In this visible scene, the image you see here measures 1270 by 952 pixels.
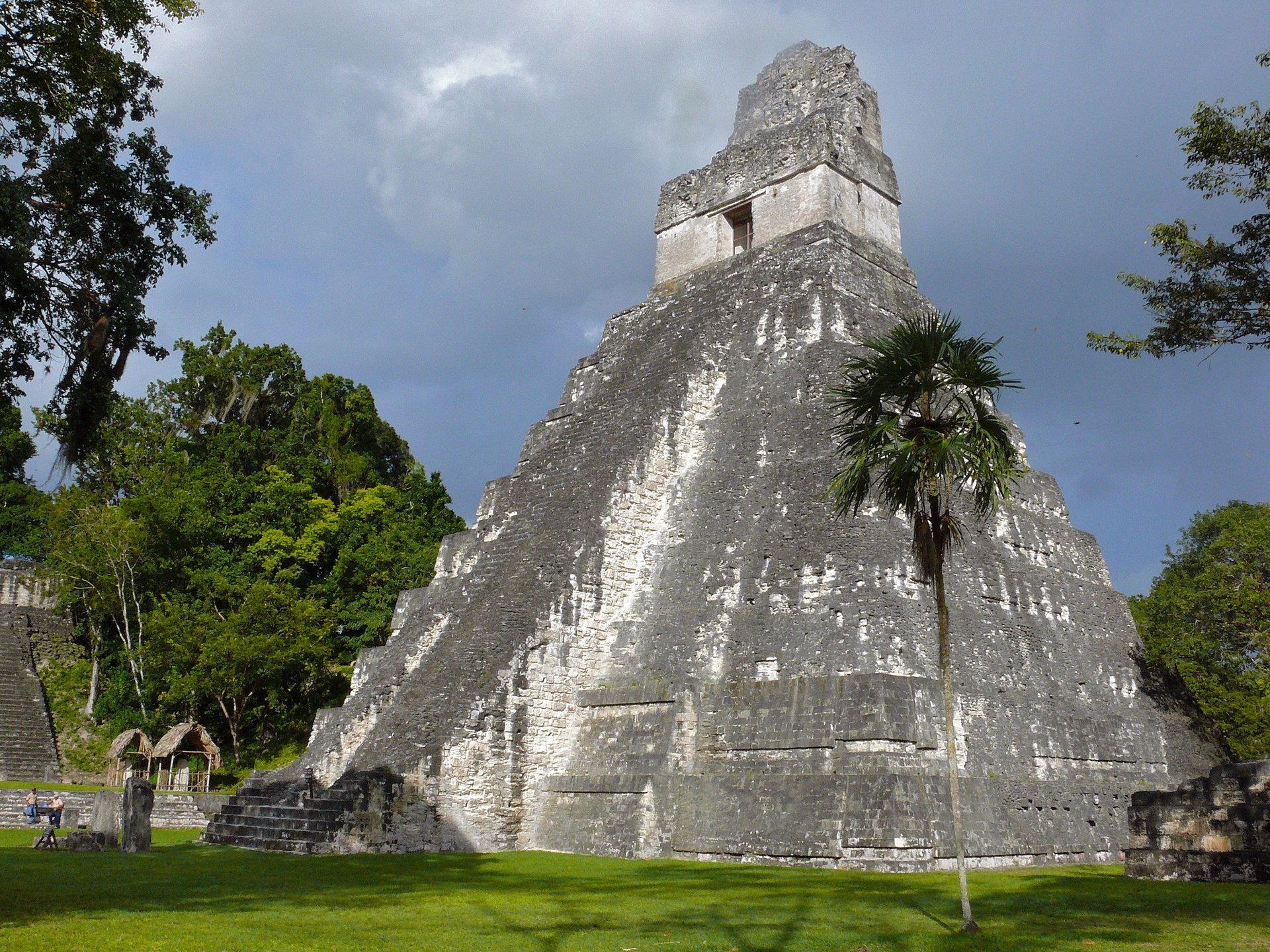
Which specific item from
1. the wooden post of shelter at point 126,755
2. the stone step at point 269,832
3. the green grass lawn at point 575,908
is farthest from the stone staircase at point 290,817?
the wooden post of shelter at point 126,755

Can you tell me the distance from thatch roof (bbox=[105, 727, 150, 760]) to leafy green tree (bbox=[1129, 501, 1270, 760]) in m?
22.7

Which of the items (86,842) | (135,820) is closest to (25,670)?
(86,842)

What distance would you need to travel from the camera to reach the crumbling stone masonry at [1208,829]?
438 inches

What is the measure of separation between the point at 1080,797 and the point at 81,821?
1564cm

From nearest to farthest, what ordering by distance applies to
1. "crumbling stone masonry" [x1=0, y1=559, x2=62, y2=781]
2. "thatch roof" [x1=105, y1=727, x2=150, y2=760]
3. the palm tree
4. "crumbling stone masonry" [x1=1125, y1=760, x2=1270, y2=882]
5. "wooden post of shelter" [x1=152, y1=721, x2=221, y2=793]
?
1. the palm tree
2. "crumbling stone masonry" [x1=1125, y1=760, x2=1270, y2=882]
3. "wooden post of shelter" [x1=152, y1=721, x2=221, y2=793]
4. "thatch roof" [x1=105, y1=727, x2=150, y2=760]
5. "crumbling stone masonry" [x1=0, y1=559, x2=62, y2=781]

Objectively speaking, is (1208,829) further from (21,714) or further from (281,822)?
(21,714)

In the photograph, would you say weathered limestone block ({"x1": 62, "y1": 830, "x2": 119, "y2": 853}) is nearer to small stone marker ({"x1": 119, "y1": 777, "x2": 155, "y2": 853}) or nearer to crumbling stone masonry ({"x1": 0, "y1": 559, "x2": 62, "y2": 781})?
small stone marker ({"x1": 119, "y1": 777, "x2": 155, "y2": 853})

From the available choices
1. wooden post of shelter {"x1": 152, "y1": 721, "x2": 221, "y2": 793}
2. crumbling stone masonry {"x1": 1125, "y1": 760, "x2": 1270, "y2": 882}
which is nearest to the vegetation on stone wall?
wooden post of shelter {"x1": 152, "y1": 721, "x2": 221, "y2": 793}

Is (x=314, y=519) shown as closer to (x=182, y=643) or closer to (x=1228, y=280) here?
(x=182, y=643)

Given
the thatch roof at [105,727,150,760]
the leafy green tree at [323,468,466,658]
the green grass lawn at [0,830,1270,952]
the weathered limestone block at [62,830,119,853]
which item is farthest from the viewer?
the leafy green tree at [323,468,466,658]

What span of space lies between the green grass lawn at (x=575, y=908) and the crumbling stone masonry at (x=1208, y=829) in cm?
37

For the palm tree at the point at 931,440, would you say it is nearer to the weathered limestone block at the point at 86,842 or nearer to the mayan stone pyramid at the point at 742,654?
the mayan stone pyramid at the point at 742,654

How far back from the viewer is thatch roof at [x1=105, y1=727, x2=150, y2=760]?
83.2ft

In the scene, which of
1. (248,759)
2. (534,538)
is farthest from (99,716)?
(534,538)
